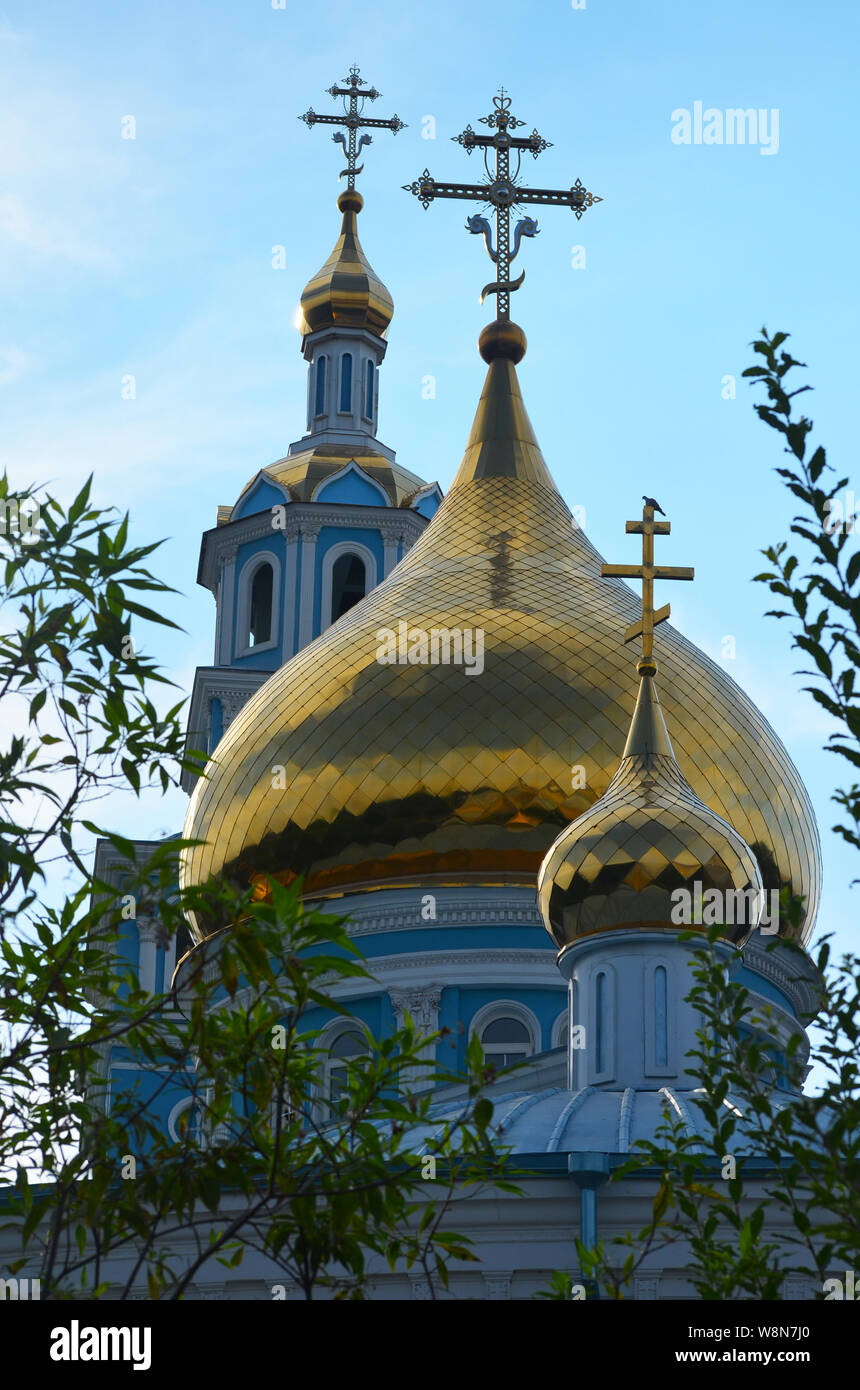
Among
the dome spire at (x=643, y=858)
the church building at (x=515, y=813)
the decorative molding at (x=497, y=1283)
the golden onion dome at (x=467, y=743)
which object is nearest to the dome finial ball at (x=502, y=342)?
the church building at (x=515, y=813)

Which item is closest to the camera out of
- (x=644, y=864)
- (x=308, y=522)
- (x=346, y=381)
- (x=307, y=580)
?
(x=644, y=864)

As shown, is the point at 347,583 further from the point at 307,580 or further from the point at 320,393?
the point at 320,393

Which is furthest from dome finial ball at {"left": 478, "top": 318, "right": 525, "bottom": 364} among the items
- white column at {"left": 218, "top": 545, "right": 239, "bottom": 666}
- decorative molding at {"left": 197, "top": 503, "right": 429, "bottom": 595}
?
white column at {"left": 218, "top": 545, "right": 239, "bottom": 666}

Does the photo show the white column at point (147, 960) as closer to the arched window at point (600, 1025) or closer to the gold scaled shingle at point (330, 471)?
the gold scaled shingle at point (330, 471)

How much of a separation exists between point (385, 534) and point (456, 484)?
2.78 m

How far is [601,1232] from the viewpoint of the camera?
12.9 metres

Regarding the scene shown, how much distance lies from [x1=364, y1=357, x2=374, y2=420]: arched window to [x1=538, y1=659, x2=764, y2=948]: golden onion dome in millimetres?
11647

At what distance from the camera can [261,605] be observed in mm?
25172

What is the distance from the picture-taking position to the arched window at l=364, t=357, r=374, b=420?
2689 centimetres

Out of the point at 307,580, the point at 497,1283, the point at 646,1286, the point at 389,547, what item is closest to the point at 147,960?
the point at 307,580

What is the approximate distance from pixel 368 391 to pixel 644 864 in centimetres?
1276

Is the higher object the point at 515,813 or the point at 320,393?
the point at 320,393

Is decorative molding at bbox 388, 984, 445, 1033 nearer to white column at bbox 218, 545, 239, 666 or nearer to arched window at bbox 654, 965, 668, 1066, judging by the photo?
arched window at bbox 654, 965, 668, 1066
